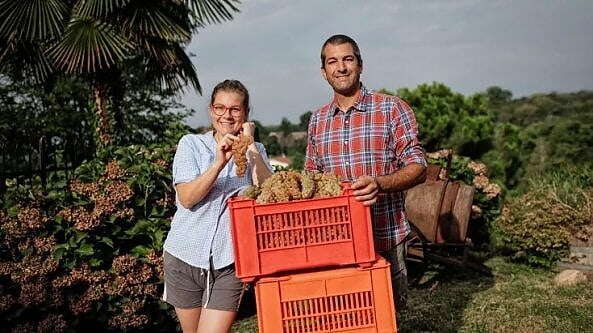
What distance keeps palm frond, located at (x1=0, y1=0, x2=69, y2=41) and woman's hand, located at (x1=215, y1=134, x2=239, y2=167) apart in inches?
262

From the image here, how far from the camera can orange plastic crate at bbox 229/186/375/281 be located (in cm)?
207

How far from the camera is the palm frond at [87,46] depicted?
25.1ft

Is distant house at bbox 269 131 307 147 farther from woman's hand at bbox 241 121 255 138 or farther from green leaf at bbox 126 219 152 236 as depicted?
woman's hand at bbox 241 121 255 138

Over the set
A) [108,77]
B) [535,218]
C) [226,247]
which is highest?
[108,77]

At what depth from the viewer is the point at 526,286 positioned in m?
6.23

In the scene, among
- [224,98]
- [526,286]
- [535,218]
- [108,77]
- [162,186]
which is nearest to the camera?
[224,98]

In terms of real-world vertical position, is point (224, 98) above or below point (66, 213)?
above

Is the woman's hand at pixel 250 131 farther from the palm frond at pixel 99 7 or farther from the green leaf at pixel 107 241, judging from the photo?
the palm frond at pixel 99 7

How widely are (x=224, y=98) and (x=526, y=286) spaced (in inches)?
192

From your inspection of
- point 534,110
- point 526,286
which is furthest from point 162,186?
point 534,110

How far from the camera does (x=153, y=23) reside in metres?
7.97

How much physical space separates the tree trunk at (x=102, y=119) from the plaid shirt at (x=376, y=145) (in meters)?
6.64

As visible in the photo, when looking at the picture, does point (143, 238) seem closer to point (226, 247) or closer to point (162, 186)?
point (162, 186)

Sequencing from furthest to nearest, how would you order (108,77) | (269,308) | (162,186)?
(108,77) < (162,186) < (269,308)
